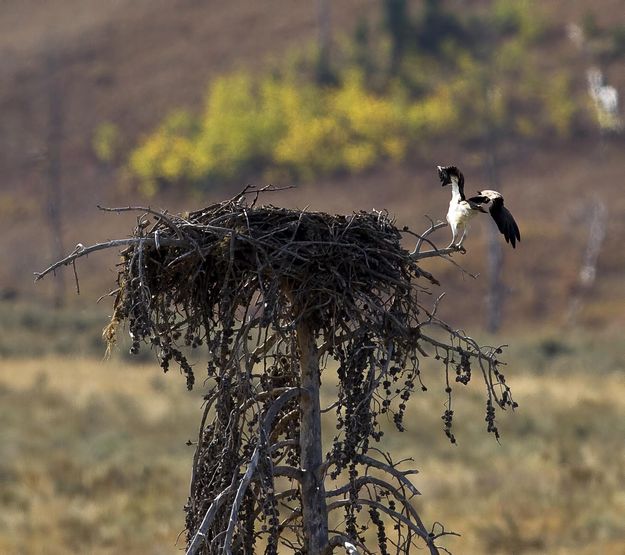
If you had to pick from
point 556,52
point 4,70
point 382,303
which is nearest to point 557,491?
point 382,303

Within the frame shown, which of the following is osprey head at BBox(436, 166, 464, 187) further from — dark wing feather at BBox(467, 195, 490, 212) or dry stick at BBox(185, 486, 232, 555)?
dry stick at BBox(185, 486, 232, 555)

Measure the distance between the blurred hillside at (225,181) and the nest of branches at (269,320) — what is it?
36.9 m

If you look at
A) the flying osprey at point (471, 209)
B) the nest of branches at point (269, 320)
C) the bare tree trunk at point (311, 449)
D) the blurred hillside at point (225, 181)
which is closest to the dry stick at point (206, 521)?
the nest of branches at point (269, 320)

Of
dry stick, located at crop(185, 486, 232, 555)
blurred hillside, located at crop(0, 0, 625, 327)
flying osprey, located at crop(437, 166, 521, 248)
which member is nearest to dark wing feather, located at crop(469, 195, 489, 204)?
flying osprey, located at crop(437, 166, 521, 248)

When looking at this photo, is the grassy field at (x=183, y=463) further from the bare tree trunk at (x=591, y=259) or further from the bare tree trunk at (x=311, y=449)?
the bare tree trunk at (x=591, y=259)

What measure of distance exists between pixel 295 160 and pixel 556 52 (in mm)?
12558

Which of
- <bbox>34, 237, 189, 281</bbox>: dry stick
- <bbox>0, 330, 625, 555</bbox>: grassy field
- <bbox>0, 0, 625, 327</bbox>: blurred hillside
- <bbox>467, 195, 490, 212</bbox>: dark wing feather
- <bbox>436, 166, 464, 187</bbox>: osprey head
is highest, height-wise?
<bbox>0, 0, 625, 327</bbox>: blurred hillside

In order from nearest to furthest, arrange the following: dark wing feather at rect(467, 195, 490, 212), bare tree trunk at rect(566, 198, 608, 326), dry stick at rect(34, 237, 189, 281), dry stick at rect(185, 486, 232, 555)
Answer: dry stick at rect(34, 237, 189, 281), dry stick at rect(185, 486, 232, 555), dark wing feather at rect(467, 195, 490, 212), bare tree trunk at rect(566, 198, 608, 326)

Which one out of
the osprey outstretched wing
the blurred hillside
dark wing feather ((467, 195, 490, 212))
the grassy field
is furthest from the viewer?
the blurred hillside

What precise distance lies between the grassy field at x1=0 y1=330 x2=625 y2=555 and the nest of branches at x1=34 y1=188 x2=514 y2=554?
9.27 metres

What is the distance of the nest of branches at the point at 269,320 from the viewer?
15.6 feet

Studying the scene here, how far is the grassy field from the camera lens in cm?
1543

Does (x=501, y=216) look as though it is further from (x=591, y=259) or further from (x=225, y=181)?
(x=225, y=181)

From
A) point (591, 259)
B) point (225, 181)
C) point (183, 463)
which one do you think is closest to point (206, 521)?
point (183, 463)
